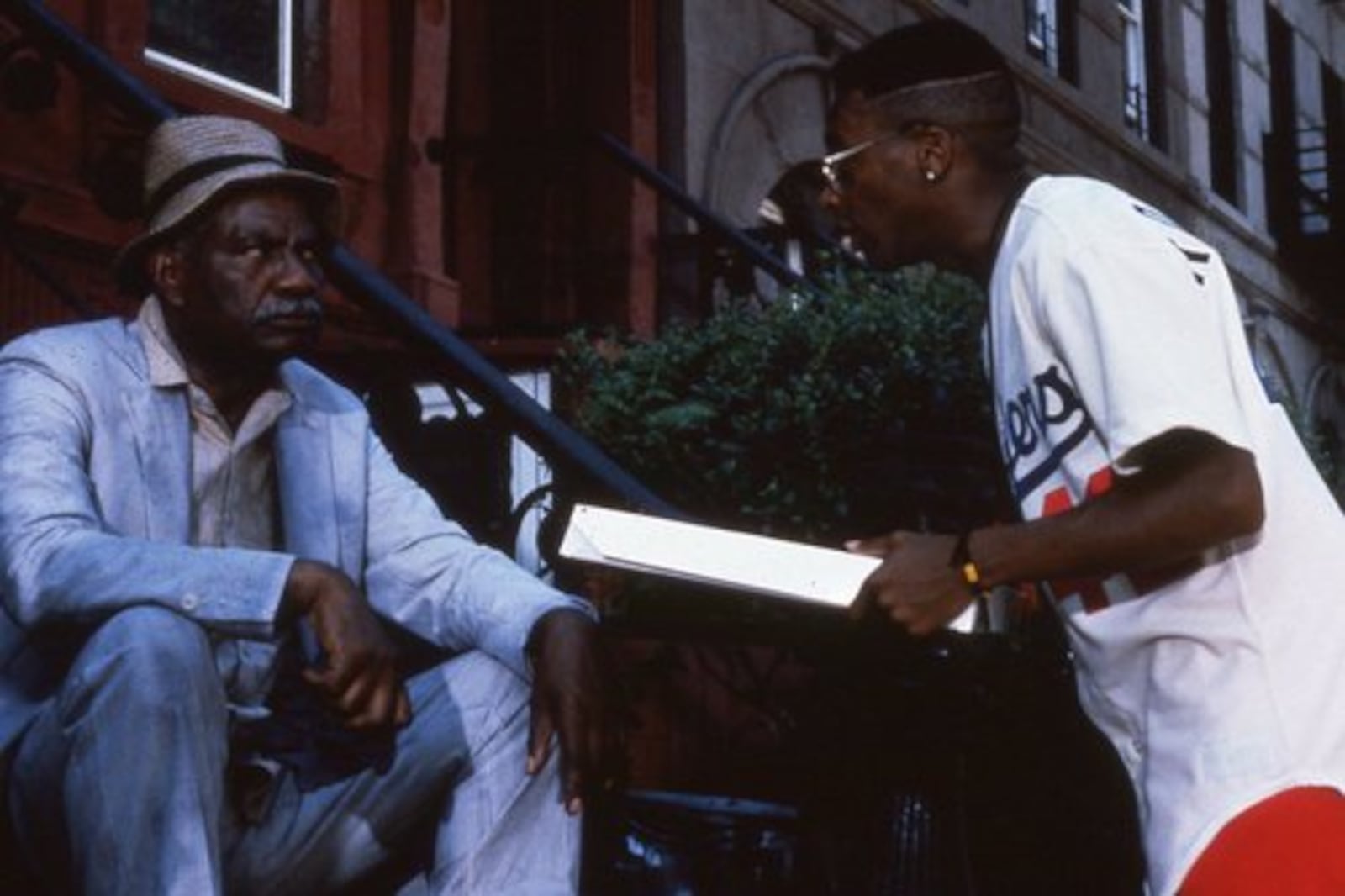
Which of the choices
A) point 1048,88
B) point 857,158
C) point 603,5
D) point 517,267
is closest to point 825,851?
point 857,158

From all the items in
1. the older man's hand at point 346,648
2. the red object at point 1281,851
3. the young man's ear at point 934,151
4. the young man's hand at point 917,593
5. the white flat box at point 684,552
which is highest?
the young man's ear at point 934,151

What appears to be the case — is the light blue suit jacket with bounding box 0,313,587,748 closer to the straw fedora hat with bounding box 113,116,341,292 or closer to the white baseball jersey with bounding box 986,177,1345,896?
the straw fedora hat with bounding box 113,116,341,292

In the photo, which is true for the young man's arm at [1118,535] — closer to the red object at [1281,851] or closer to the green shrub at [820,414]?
the red object at [1281,851]

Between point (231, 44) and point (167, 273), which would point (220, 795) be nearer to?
point (167, 273)

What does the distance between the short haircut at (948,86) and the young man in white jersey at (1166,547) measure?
0.77 ft

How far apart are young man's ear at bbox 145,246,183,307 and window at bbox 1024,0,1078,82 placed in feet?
47.3

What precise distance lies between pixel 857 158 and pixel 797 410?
8.27ft

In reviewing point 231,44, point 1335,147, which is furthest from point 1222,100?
point 231,44

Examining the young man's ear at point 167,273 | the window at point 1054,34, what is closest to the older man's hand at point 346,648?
the young man's ear at point 167,273

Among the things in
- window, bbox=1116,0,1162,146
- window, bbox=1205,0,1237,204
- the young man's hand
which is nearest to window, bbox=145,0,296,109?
the young man's hand

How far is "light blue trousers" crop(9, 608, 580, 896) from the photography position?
2850mm

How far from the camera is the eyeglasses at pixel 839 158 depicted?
333 centimetres

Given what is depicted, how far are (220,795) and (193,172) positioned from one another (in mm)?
1383

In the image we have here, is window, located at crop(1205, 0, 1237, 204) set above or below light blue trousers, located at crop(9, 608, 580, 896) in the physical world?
above
